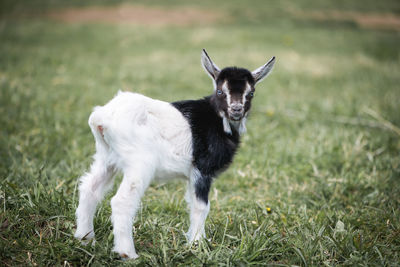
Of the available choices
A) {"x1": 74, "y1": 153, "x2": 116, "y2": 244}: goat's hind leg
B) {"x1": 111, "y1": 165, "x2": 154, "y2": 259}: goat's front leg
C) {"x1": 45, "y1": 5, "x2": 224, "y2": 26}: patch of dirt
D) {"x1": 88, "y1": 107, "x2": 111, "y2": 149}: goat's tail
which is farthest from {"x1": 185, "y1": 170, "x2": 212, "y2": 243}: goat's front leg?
{"x1": 45, "y1": 5, "x2": 224, "y2": 26}: patch of dirt

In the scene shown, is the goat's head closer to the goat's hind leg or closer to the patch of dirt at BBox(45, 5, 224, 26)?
the goat's hind leg

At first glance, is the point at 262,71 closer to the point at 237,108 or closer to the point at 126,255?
the point at 237,108

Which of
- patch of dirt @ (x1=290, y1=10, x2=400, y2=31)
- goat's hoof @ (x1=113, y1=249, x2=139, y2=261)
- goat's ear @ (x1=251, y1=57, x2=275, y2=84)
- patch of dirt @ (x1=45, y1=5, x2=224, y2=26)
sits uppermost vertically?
Result: goat's ear @ (x1=251, y1=57, x2=275, y2=84)

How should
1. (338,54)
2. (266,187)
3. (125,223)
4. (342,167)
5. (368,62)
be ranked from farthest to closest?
(338,54) < (368,62) < (342,167) < (266,187) < (125,223)

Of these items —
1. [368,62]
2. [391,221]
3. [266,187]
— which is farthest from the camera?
[368,62]

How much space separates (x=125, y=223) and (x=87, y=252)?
14.5 inches

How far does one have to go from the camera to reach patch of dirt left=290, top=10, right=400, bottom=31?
15547mm

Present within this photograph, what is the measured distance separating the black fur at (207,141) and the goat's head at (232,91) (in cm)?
8

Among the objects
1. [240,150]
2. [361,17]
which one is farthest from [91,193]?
[361,17]

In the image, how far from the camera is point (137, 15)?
58.5 ft

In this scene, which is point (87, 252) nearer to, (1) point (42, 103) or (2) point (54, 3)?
(1) point (42, 103)

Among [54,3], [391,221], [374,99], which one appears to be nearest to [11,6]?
[54,3]

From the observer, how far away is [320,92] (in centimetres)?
850

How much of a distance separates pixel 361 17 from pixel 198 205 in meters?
16.1
